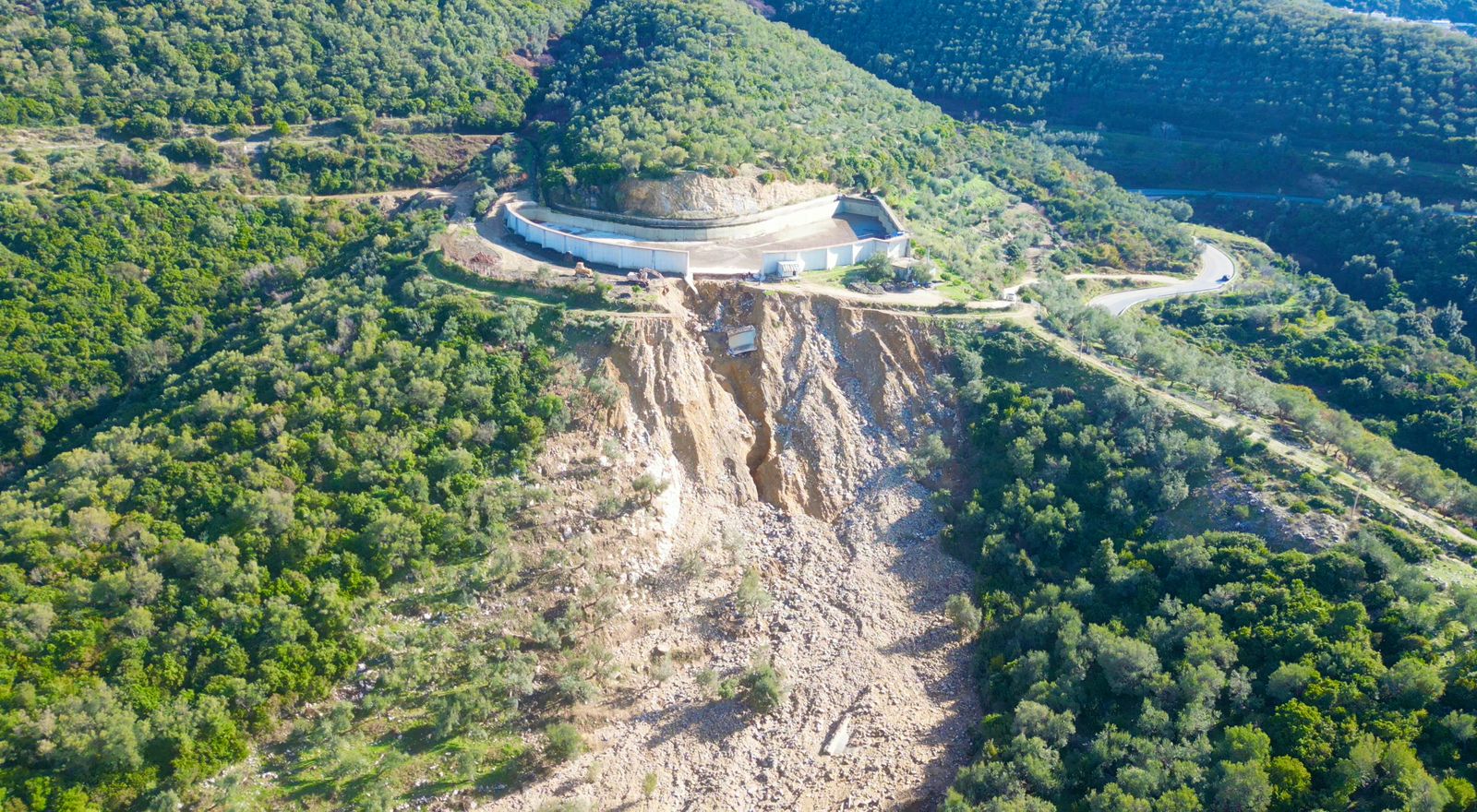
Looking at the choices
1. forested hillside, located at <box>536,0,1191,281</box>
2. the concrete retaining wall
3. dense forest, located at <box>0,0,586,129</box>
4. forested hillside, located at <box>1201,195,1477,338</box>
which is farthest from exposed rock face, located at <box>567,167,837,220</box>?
forested hillside, located at <box>1201,195,1477,338</box>

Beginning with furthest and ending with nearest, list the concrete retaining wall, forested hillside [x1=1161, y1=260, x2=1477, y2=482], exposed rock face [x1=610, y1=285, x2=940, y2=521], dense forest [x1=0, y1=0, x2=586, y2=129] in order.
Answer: dense forest [x1=0, y1=0, x2=586, y2=129], the concrete retaining wall, forested hillside [x1=1161, y1=260, x2=1477, y2=482], exposed rock face [x1=610, y1=285, x2=940, y2=521]

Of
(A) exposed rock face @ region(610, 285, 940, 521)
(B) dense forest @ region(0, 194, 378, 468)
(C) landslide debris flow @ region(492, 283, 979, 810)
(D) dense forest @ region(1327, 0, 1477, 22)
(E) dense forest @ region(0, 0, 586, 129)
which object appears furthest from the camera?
(D) dense forest @ region(1327, 0, 1477, 22)

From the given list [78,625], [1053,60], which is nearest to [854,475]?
[78,625]

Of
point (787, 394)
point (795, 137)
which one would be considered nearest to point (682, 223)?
point (787, 394)

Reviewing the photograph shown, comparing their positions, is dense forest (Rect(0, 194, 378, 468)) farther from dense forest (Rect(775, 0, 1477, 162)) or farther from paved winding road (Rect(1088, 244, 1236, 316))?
dense forest (Rect(775, 0, 1477, 162))

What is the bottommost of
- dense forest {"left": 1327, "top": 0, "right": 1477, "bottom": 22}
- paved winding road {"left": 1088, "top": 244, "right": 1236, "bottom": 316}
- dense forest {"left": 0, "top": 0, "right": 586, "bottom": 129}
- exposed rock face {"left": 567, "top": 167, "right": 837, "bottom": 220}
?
paved winding road {"left": 1088, "top": 244, "right": 1236, "bottom": 316}

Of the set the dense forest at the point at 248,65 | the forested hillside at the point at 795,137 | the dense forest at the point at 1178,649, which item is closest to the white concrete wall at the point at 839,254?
the forested hillside at the point at 795,137
